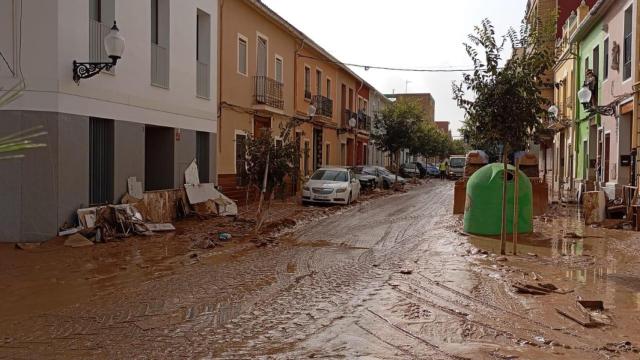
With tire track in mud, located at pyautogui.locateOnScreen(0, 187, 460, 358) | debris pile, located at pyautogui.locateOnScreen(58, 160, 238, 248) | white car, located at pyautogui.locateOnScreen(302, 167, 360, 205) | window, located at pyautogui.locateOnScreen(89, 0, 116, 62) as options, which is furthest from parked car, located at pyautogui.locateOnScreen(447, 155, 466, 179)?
tire track in mud, located at pyautogui.locateOnScreen(0, 187, 460, 358)

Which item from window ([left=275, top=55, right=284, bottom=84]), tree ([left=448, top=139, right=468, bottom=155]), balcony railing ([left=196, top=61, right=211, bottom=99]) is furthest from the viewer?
tree ([left=448, top=139, right=468, bottom=155])

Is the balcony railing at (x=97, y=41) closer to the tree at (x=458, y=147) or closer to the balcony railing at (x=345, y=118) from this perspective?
the balcony railing at (x=345, y=118)

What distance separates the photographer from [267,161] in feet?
43.2

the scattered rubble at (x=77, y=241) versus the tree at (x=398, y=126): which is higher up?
the tree at (x=398, y=126)

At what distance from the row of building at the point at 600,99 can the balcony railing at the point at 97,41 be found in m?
8.61

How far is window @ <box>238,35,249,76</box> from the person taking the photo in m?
20.5

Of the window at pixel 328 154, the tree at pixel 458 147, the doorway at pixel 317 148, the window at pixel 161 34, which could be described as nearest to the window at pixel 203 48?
the window at pixel 161 34

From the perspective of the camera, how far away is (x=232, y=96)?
19750mm

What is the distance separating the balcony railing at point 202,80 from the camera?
17312 millimetres

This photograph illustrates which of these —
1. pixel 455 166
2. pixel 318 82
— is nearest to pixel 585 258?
pixel 318 82

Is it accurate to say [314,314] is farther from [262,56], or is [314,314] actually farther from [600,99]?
[262,56]

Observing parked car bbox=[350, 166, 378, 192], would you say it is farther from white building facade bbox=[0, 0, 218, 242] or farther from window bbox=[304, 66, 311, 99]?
white building facade bbox=[0, 0, 218, 242]

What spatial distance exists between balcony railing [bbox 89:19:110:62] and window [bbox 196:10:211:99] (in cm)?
498

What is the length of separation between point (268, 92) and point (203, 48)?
4.98m
